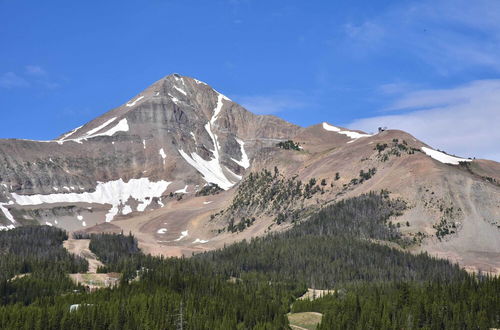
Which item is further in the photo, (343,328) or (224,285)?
(224,285)

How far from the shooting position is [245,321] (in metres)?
156

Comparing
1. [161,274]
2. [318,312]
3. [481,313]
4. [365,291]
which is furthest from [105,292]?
[481,313]

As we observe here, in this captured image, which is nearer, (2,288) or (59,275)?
(2,288)

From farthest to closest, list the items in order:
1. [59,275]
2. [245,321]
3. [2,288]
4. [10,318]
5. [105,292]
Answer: [59,275]
[2,288]
[105,292]
[245,321]
[10,318]

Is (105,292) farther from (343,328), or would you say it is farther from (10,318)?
(343,328)

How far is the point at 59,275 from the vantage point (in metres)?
199

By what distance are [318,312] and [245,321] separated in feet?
82.0

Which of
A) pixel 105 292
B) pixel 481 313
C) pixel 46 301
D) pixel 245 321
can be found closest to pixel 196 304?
pixel 245 321

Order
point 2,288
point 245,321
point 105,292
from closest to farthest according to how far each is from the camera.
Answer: point 245,321 < point 105,292 < point 2,288

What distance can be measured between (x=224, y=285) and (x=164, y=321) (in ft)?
159

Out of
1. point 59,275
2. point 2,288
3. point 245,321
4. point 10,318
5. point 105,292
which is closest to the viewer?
point 10,318

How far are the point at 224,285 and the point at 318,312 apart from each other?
2945 centimetres

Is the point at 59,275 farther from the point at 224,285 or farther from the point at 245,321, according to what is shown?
the point at 245,321

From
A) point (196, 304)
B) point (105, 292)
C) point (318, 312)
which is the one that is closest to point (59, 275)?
point (105, 292)
